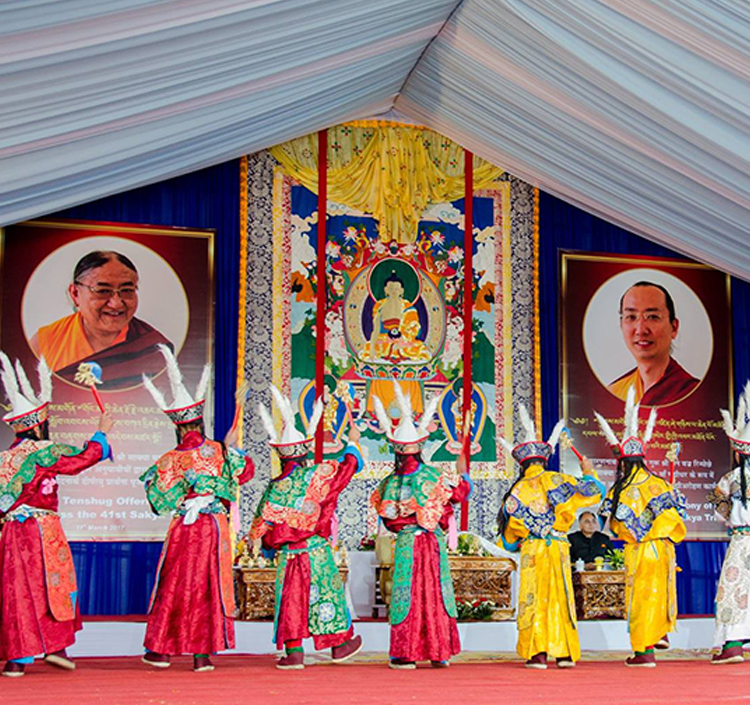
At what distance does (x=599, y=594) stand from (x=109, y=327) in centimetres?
428

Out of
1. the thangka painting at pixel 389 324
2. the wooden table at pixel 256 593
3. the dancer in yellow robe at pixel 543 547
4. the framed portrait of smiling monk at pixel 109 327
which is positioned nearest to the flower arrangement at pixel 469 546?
the thangka painting at pixel 389 324

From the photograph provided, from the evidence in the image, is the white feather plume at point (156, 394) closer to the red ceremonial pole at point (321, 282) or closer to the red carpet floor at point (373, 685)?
the red carpet floor at point (373, 685)

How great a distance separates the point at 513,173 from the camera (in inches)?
375

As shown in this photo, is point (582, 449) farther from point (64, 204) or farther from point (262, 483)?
point (64, 204)

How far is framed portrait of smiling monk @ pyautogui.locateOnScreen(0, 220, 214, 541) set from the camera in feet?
27.5

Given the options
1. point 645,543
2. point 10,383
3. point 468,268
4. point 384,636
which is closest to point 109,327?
point 10,383

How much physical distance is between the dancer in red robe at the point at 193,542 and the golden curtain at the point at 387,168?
3832 mm

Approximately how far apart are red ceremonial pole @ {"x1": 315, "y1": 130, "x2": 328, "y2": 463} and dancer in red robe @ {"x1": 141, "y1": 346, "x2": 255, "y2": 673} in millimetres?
3061

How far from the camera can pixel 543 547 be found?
19.9 ft

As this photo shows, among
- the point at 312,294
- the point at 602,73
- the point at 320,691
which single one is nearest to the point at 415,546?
Answer: the point at 320,691

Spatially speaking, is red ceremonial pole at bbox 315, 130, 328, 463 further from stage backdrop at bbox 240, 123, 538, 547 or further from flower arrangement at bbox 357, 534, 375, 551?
flower arrangement at bbox 357, 534, 375, 551

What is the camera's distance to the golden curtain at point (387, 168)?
30.4 ft

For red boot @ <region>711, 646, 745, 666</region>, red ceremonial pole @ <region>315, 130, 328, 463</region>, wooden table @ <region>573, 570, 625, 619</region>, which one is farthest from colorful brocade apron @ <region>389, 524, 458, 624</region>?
red ceremonial pole @ <region>315, 130, 328, 463</region>

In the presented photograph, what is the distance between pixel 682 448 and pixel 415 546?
4.50m
